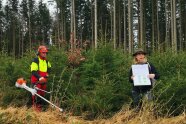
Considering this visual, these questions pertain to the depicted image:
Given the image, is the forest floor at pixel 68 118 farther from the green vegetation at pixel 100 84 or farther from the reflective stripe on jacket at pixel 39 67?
the reflective stripe on jacket at pixel 39 67

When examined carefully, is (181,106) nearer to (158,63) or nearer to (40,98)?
(158,63)

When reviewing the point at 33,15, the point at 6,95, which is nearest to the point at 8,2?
the point at 33,15

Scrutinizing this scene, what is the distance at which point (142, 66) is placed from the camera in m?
8.30

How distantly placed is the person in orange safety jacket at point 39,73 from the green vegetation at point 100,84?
1.11 feet

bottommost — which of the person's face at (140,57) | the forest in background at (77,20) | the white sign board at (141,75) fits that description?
the white sign board at (141,75)

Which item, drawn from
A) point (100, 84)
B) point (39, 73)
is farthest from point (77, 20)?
point (100, 84)

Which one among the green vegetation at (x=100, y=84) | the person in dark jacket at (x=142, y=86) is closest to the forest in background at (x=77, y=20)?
the green vegetation at (x=100, y=84)

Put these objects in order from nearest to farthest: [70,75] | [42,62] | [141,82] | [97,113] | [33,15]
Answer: [141,82]
[97,113]
[42,62]
[70,75]
[33,15]

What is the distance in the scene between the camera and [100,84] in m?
9.27

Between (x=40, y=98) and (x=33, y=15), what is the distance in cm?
6036

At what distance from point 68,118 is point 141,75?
1916 mm

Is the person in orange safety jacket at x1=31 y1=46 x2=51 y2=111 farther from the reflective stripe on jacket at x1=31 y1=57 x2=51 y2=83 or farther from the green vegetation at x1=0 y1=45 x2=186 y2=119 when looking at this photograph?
the green vegetation at x1=0 y1=45 x2=186 y2=119

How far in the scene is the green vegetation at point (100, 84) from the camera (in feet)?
29.1

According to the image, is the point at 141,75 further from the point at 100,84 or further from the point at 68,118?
the point at 68,118
